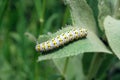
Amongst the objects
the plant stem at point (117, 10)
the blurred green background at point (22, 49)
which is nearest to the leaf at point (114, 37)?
the plant stem at point (117, 10)

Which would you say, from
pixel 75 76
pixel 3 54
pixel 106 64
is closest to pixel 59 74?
pixel 75 76

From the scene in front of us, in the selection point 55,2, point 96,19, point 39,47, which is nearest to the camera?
point 39,47

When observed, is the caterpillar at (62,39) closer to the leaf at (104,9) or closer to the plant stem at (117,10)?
the leaf at (104,9)

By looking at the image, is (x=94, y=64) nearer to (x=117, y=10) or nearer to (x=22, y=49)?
(x=117, y=10)

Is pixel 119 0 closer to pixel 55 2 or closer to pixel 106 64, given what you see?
pixel 106 64

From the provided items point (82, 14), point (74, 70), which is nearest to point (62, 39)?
point (82, 14)

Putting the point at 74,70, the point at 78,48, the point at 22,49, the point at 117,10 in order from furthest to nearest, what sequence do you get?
the point at 22,49 < the point at 74,70 < the point at 117,10 < the point at 78,48
